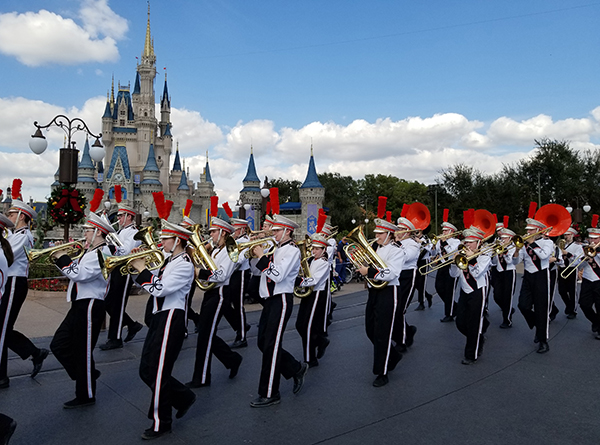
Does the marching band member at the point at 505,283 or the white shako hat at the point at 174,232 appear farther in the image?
the marching band member at the point at 505,283

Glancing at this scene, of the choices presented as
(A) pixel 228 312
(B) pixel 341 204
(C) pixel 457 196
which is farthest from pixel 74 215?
(B) pixel 341 204

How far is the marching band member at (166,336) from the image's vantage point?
14.6ft

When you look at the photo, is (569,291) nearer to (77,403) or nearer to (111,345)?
(111,345)

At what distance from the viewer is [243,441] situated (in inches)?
172

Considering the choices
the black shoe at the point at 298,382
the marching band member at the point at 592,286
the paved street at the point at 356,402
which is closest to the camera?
the paved street at the point at 356,402

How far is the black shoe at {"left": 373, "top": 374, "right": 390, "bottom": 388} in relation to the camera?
19.4 feet

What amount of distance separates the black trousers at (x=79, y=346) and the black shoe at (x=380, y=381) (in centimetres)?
316

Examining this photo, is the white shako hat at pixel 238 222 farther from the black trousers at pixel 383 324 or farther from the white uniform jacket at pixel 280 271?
the black trousers at pixel 383 324

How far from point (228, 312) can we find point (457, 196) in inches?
1777

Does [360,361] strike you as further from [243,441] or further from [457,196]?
[457,196]

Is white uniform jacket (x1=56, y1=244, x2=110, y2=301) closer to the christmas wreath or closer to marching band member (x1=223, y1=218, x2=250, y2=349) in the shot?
marching band member (x1=223, y1=218, x2=250, y2=349)

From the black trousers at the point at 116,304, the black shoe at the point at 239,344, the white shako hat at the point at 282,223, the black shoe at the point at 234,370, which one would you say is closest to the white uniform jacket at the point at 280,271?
the white shako hat at the point at 282,223

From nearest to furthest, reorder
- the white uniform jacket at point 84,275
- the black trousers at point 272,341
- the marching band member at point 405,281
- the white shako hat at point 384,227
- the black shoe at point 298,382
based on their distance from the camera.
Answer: the white uniform jacket at point 84,275, the black trousers at point 272,341, the black shoe at point 298,382, the white shako hat at point 384,227, the marching band member at point 405,281

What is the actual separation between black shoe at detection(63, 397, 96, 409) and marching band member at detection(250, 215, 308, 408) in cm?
170
